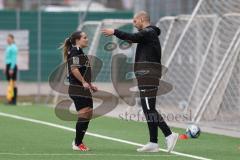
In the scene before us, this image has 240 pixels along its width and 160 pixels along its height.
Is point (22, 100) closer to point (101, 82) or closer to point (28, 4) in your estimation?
point (101, 82)

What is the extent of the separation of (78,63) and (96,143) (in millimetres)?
1985

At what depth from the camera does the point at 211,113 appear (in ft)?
69.6

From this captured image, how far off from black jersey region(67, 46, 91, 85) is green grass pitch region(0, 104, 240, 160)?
1119mm

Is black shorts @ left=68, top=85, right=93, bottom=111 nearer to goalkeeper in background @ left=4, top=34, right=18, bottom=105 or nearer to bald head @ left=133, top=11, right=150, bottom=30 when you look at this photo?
bald head @ left=133, top=11, right=150, bottom=30

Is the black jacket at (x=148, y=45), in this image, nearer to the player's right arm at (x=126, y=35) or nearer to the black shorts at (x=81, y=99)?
the player's right arm at (x=126, y=35)

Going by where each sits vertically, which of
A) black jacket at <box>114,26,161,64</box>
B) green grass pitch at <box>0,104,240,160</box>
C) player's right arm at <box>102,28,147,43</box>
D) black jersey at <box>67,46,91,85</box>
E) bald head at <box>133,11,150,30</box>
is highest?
bald head at <box>133,11,150,30</box>

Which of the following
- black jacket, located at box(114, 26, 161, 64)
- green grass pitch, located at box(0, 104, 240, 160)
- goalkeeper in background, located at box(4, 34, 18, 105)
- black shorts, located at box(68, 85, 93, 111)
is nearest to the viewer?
green grass pitch, located at box(0, 104, 240, 160)

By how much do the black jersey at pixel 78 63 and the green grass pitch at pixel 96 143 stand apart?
3.67 ft

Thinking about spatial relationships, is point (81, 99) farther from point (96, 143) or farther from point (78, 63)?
point (96, 143)

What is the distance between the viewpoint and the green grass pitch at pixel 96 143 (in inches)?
543

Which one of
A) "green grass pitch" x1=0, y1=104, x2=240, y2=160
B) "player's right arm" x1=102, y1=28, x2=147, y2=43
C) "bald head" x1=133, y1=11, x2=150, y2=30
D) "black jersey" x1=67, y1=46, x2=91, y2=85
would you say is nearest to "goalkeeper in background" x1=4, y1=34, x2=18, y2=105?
"green grass pitch" x1=0, y1=104, x2=240, y2=160

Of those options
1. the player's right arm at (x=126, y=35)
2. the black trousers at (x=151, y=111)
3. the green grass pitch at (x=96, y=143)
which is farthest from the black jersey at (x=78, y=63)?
the green grass pitch at (x=96, y=143)

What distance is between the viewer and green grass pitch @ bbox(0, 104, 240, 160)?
13805 mm

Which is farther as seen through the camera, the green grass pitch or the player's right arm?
the player's right arm
